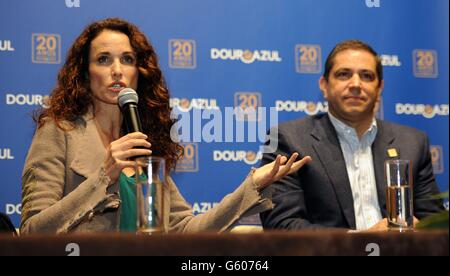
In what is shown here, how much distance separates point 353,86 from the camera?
350 centimetres

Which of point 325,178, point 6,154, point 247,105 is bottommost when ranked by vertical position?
point 325,178

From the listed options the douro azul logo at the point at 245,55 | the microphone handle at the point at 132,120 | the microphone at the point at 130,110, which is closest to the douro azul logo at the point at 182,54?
the douro azul logo at the point at 245,55

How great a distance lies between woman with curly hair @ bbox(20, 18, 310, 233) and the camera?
2.29 meters

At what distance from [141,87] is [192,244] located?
1.97m

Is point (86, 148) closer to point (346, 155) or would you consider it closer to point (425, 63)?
point (346, 155)

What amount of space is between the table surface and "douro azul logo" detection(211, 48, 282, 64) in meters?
2.76

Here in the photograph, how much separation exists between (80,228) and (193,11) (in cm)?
→ 162

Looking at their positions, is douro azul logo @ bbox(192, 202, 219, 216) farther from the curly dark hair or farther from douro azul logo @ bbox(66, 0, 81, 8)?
douro azul logo @ bbox(66, 0, 81, 8)

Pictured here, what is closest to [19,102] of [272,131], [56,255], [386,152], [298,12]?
[272,131]

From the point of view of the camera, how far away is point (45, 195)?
255 cm

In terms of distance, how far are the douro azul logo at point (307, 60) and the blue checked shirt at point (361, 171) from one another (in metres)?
0.48

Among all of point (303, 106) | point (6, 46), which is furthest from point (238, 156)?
point (6, 46)
